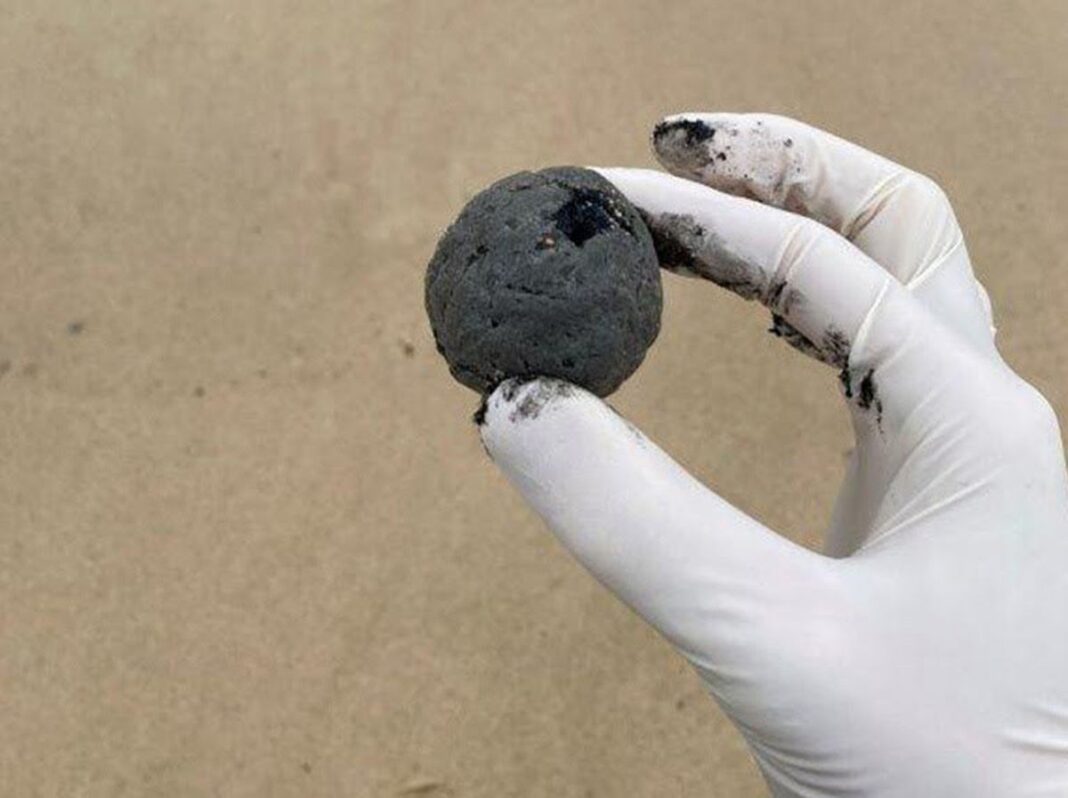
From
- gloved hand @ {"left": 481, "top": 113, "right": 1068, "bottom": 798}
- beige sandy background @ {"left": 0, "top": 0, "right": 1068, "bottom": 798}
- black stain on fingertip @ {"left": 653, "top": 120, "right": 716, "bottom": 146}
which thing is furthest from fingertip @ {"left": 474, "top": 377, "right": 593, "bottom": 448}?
beige sandy background @ {"left": 0, "top": 0, "right": 1068, "bottom": 798}

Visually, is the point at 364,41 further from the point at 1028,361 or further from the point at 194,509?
the point at 1028,361

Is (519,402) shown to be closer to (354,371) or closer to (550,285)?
(550,285)

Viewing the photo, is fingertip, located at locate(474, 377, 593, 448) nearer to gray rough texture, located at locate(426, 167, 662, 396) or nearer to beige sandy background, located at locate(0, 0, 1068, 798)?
gray rough texture, located at locate(426, 167, 662, 396)

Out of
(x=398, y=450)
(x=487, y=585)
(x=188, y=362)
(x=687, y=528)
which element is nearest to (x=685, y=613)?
(x=687, y=528)

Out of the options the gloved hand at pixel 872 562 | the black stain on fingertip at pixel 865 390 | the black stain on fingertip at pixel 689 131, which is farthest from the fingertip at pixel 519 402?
the black stain on fingertip at pixel 689 131

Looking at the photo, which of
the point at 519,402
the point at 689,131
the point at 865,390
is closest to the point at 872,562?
the point at 865,390
